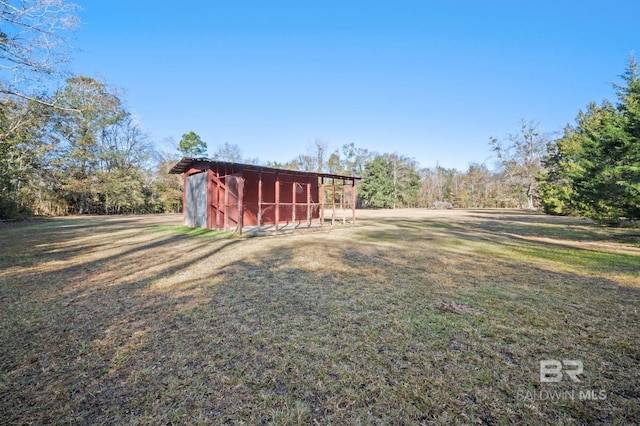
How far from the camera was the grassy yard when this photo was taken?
1.81m

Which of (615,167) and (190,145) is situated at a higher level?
(190,145)

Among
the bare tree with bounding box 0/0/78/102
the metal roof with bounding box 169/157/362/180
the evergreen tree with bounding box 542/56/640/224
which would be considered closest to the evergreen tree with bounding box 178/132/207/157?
the metal roof with bounding box 169/157/362/180

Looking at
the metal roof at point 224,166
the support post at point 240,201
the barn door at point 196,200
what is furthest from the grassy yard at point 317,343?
the barn door at point 196,200

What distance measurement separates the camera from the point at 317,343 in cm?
263

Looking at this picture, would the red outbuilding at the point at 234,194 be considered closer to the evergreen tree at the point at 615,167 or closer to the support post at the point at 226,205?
the support post at the point at 226,205

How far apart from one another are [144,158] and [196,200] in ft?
72.1

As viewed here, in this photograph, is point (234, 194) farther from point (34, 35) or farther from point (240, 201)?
point (34, 35)

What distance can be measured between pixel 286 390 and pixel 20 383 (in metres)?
2.07

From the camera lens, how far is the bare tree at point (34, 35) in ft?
22.9

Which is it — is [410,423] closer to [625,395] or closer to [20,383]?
[625,395]

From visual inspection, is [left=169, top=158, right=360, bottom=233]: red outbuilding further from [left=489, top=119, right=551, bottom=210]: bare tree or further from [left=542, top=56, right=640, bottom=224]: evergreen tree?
[left=489, top=119, right=551, bottom=210]: bare tree

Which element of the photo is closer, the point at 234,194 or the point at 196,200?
the point at 234,194

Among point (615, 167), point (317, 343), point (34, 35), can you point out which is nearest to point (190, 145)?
point (34, 35)

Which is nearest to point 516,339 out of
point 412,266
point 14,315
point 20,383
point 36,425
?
point 412,266
